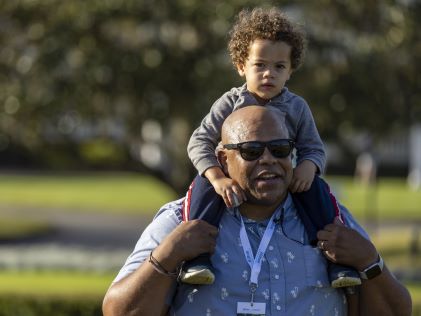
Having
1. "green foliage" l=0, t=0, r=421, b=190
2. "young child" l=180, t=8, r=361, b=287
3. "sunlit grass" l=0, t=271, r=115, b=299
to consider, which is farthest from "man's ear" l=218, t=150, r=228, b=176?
"green foliage" l=0, t=0, r=421, b=190

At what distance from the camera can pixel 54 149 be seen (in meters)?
15.5

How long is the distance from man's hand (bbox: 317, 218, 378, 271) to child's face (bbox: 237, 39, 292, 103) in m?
0.67

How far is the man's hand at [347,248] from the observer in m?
3.44

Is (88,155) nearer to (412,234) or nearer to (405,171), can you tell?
(412,234)

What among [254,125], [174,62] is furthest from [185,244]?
[174,62]

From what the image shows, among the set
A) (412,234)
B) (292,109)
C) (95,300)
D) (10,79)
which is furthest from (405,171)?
(292,109)

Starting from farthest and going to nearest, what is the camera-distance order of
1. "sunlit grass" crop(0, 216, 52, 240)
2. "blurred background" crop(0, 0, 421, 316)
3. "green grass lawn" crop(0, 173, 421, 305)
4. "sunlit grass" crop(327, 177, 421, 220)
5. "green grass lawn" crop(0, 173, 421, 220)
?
"green grass lawn" crop(0, 173, 421, 220) → "sunlit grass" crop(327, 177, 421, 220) → "sunlit grass" crop(0, 216, 52, 240) → "blurred background" crop(0, 0, 421, 316) → "green grass lawn" crop(0, 173, 421, 305)

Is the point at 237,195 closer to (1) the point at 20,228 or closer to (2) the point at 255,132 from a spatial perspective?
(2) the point at 255,132

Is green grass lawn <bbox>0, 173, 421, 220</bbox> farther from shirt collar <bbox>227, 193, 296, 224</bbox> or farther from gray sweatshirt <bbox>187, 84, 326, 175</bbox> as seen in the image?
shirt collar <bbox>227, 193, 296, 224</bbox>

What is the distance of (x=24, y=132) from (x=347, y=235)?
12086 mm

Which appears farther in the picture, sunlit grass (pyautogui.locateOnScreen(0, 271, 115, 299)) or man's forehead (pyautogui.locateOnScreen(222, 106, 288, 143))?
sunlit grass (pyautogui.locateOnScreen(0, 271, 115, 299))

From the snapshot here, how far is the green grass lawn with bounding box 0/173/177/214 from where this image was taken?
95.1 ft

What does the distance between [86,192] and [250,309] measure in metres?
31.8

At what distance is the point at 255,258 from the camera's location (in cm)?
338
